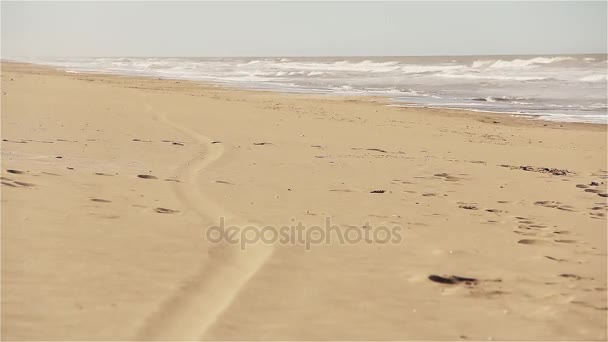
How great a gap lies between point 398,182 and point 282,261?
11.7ft

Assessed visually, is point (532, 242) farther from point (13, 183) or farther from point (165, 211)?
point (13, 183)

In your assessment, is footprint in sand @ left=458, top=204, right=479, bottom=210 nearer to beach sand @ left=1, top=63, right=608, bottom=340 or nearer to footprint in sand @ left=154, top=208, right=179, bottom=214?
beach sand @ left=1, top=63, right=608, bottom=340

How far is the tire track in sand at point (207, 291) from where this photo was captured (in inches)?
137

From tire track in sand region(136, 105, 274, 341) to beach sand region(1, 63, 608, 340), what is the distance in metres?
0.01

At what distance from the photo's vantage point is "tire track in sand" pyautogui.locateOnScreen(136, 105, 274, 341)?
3477 mm

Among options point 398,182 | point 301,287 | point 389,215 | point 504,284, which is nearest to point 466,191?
point 398,182

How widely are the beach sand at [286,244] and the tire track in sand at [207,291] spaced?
0.6 inches

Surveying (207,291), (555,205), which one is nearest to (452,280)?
(207,291)

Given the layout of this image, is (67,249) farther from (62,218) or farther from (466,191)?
(466,191)

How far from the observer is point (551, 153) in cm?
1194

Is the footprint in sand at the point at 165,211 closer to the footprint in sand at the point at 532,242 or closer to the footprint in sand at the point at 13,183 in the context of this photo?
the footprint in sand at the point at 13,183

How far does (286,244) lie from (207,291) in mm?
1255

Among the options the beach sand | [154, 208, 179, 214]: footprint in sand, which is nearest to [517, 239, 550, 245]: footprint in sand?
the beach sand

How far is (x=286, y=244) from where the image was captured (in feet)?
17.1
